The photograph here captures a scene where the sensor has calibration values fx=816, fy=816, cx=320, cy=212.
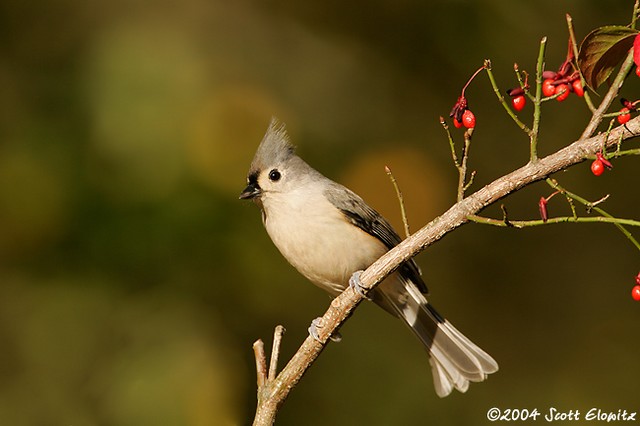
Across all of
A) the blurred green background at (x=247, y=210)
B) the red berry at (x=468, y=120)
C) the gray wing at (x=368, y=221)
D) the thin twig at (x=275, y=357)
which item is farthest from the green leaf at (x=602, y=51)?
the blurred green background at (x=247, y=210)

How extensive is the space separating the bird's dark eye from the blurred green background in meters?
0.52

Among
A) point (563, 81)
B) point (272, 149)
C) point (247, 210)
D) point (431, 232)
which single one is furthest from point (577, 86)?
point (247, 210)

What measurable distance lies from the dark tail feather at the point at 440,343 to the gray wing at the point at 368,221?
5cm

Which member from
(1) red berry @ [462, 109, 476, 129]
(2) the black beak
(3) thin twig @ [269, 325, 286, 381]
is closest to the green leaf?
(1) red berry @ [462, 109, 476, 129]

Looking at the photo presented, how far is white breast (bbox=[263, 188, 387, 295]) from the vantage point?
311cm

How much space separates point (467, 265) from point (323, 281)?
1.73 m

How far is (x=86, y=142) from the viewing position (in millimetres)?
3734

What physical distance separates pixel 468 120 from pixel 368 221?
136cm

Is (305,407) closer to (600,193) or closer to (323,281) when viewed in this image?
(323,281)

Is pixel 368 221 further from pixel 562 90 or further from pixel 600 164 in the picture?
pixel 600 164

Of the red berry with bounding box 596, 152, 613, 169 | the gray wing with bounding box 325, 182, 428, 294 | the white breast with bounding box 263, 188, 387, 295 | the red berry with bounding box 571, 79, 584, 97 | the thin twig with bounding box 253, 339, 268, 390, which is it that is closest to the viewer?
the red berry with bounding box 596, 152, 613, 169

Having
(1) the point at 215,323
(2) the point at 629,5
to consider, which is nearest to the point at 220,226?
(1) the point at 215,323

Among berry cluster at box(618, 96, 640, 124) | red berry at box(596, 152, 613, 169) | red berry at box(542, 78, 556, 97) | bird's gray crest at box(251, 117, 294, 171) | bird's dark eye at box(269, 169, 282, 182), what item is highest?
bird's gray crest at box(251, 117, 294, 171)

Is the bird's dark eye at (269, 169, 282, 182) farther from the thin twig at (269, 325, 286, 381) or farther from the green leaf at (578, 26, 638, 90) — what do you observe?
the green leaf at (578, 26, 638, 90)
